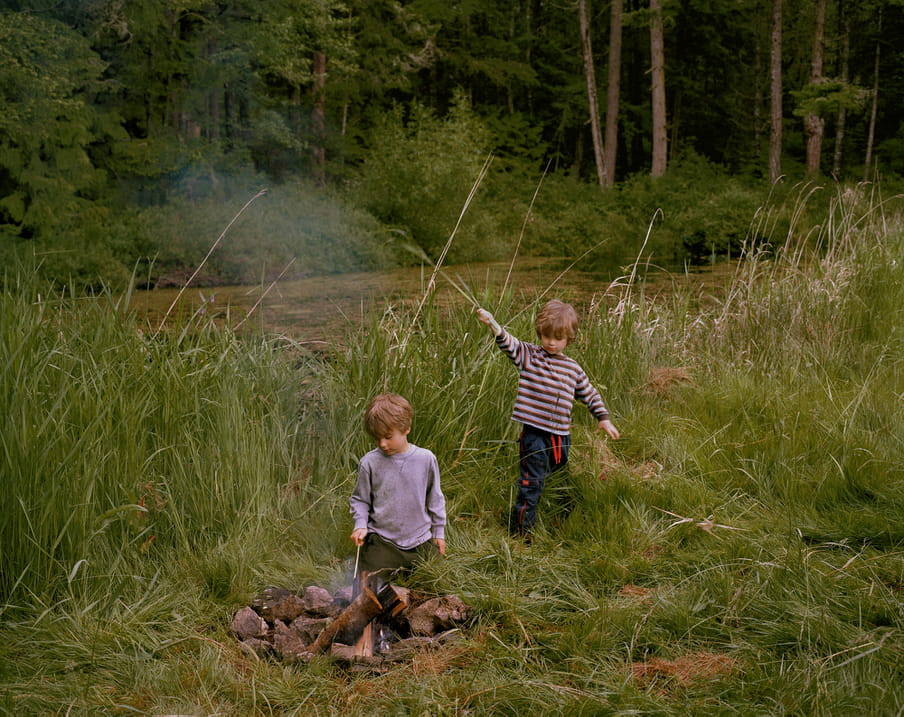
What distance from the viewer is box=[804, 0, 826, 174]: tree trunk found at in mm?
19219

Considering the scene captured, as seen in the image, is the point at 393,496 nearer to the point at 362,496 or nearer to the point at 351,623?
the point at 362,496

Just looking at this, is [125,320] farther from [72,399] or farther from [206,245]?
[206,245]

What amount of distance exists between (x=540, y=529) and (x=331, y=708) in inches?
48.3

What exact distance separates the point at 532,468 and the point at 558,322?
569 millimetres

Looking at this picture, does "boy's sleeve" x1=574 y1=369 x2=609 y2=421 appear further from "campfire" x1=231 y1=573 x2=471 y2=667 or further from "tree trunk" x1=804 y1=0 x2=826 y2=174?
"tree trunk" x1=804 y1=0 x2=826 y2=174

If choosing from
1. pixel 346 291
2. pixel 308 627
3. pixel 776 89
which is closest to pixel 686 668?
pixel 308 627

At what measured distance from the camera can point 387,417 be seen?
246 cm

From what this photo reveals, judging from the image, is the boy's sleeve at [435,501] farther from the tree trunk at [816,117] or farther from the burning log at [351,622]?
the tree trunk at [816,117]

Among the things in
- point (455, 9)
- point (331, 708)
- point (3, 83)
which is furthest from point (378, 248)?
point (455, 9)

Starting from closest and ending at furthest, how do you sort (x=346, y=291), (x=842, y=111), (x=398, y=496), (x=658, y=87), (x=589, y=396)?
(x=398, y=496) → (x=589, y=396) → (x=346, y=291) → (x=658, y=87) → (x=842, y=111)

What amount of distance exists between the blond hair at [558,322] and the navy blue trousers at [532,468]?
0.38 meters

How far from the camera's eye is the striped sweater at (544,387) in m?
3.09

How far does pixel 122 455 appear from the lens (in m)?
2.82

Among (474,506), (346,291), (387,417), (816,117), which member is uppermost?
(816,117)
